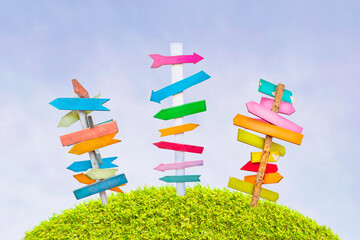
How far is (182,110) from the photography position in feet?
18.6

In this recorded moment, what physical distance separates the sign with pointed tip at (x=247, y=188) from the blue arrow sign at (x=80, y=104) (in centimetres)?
231

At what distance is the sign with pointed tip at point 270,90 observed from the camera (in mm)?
5590

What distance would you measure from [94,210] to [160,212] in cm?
111

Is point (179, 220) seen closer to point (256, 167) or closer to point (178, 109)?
point (256, 167)

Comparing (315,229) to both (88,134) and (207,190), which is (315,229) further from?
(88,134)

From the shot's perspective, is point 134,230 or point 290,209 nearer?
point 134,230

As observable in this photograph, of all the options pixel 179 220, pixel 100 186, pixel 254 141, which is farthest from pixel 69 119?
pixel 254 141

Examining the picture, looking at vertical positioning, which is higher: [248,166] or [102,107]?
[102,107]

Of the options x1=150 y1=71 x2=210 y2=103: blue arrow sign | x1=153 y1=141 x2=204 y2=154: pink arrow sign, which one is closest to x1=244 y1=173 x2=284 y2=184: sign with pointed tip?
x1=153 y1=141 x2=204 y2=154: pink arrow sign

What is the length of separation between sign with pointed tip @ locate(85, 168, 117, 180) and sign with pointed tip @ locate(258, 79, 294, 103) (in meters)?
2.68

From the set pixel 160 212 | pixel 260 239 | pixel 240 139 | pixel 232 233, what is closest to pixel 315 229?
pixel 260 239

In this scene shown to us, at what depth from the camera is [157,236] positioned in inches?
202

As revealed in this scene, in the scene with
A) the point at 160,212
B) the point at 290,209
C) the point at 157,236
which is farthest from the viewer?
the point at 290,209

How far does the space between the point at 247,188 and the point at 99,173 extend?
2369mm
